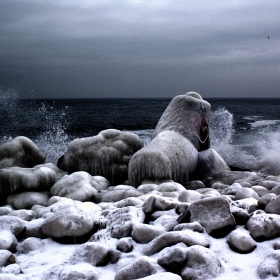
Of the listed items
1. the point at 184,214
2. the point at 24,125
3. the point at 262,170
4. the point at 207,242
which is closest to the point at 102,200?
the point at 184,214

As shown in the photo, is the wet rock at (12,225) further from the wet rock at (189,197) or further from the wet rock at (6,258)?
the wet rock at (189,197)

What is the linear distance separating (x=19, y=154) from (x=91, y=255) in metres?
5.37

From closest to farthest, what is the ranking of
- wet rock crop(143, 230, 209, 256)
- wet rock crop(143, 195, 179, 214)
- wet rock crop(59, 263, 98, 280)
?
wet rock crop(59, 263, 98, 280)
wet rock crop(143, 230, 209, 256)
wet rock crop(143, 195, 179, 214)

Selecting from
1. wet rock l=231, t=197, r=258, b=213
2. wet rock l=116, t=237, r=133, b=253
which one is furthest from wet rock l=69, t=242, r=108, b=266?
wet rock l=231, t=197, r=258, b=213

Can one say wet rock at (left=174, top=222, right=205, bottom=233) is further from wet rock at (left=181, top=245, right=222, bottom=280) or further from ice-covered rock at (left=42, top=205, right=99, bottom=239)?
ice-covered rock at (left=42, top=205, right=99, bottom=239)

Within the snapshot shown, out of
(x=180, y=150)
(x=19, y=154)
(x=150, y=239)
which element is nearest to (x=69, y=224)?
(x=150, y=239)

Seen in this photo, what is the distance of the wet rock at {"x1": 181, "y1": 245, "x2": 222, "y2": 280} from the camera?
250cm

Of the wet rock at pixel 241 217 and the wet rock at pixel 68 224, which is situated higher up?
the wet rock at pixel 241 217

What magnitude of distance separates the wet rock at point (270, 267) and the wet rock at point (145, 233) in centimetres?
88

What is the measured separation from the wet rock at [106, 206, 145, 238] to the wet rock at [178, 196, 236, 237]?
421 mm

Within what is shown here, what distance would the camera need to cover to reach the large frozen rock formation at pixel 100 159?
798cm

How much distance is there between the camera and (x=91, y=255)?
2.89 metres

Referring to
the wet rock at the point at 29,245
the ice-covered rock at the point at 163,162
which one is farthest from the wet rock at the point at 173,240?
the ice-covered rock at the point at 163,162

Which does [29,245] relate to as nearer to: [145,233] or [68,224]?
[68,224]
